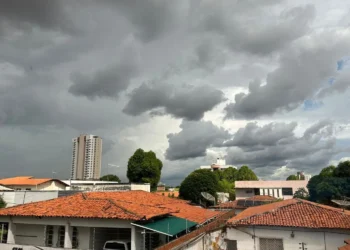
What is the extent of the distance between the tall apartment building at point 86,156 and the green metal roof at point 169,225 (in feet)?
284

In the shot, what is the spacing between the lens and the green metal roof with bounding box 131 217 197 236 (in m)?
18.0

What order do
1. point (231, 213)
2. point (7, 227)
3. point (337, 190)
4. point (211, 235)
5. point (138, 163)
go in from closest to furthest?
point (211, 235)
point (7, 227)
point (231, 213)
point (337, 190)
point (138, 163)

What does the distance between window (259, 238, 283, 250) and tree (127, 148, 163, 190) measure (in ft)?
127

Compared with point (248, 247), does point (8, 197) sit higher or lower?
higher

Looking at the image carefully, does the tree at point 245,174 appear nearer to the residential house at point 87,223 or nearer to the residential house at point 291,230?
the residential house at point 87,223

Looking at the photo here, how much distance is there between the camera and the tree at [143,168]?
183 ft

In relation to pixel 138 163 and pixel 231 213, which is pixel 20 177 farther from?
pixel 231 213

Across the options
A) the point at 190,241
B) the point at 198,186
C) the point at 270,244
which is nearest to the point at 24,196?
the point at 190,241

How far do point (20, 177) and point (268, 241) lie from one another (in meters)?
45.6

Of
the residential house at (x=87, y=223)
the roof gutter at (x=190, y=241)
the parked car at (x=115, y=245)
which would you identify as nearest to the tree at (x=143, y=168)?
the residential house at (x=87, y=223)

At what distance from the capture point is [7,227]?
79.0 feet

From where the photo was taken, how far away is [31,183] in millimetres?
44844

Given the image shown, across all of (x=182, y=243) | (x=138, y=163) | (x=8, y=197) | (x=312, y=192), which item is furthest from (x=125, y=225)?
(x=312, y=192)

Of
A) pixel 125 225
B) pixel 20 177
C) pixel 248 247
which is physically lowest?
pixel 248 247
